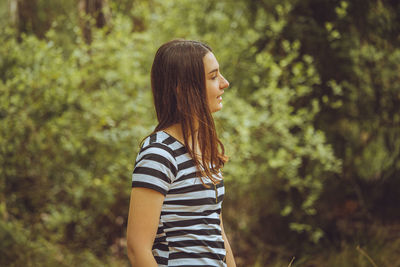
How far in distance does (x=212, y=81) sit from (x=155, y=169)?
46 cm

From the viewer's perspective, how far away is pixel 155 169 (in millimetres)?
1502

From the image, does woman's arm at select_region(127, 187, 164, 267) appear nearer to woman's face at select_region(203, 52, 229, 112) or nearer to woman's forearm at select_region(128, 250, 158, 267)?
woman's forearm at select_region(128, 250, 158, 267)

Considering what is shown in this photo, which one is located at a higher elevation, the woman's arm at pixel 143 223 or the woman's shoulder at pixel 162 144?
the woman's shoulder at pixel 162 144

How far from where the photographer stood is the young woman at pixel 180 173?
1494 millimetres

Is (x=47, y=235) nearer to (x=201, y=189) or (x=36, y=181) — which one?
(x=36, y=181)

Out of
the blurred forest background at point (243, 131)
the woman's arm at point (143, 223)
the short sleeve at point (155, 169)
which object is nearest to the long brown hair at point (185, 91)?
the short sleeve at point (155, 169)

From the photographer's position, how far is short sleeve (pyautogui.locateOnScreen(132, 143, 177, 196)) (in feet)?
4.88

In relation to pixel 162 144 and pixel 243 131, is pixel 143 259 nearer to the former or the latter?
pixel 162 144

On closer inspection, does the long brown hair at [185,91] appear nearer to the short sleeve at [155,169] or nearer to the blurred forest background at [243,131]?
the short sleeve at [155,169]

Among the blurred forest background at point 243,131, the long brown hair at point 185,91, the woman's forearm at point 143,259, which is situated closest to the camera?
the woman's forearm at point 143,259

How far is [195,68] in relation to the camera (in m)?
1.68

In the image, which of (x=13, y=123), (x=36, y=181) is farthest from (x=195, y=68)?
(x=36, y=181)

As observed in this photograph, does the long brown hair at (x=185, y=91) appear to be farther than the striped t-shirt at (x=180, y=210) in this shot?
Yes

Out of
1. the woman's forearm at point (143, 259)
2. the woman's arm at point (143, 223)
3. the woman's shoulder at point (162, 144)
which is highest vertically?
the woman's shoulder at point (162, 144)
